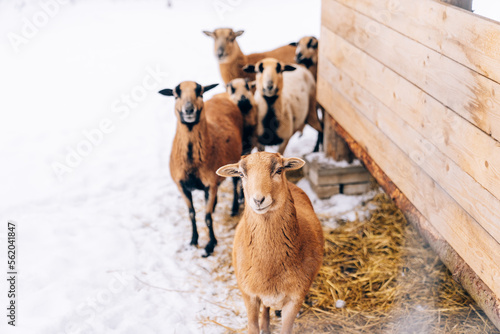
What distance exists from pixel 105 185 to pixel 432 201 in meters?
4.32

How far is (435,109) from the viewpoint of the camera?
3.29 meters

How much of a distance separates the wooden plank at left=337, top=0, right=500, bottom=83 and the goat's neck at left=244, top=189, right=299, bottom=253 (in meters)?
1.48

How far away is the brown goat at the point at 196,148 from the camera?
14.9 ft

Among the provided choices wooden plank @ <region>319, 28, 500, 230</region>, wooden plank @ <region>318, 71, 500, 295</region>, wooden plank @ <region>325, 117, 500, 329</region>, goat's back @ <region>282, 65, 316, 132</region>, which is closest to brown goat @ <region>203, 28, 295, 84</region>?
goat's back @ <region>282, 65, 316, 132</region>

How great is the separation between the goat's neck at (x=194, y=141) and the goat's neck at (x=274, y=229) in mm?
1748

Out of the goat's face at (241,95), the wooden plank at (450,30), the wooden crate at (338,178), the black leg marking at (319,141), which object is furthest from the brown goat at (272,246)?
the black leg marking at (319,141)

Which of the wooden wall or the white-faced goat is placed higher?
the wooden wall

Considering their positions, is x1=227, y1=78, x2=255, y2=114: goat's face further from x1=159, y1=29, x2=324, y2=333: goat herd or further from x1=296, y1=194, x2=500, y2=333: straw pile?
x1=296, y1=194, x2=500, y2=333: straw pile

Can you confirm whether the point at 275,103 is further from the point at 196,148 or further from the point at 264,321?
the point at 264,321

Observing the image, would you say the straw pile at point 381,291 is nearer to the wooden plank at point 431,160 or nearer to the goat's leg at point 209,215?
the goat's leg at point 209,215

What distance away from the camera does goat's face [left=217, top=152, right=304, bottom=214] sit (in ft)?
9.02

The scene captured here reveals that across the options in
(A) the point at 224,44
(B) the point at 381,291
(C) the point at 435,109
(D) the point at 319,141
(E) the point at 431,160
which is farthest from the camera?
(A) the point at 224,44

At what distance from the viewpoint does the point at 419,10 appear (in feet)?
11.2

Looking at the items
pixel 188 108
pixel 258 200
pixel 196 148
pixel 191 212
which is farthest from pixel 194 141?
pixel 258 200
